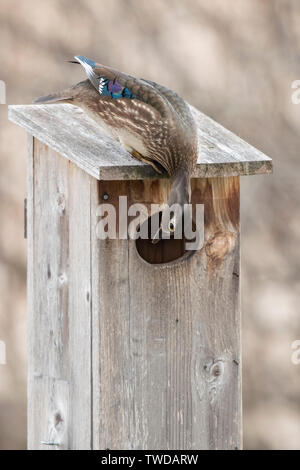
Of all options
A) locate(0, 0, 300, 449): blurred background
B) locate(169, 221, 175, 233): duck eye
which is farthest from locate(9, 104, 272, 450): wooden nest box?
locate(0, 0, 300, 449): blurred background

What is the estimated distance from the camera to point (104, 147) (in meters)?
4.10

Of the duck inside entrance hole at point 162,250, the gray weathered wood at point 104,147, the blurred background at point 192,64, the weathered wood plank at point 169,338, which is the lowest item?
the weathered wood plank at point 169,338

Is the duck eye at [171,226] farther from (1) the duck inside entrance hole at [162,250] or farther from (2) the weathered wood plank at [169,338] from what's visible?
(1) the duck inside entrance hole at [162,250]

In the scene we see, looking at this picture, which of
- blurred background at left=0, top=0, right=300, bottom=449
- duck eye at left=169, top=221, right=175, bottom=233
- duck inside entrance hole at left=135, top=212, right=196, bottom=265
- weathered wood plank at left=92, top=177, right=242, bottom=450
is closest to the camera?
duck eye at left=169, top=221, right=175, bottom=233

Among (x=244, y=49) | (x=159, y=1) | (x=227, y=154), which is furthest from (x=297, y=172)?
(x=227, y=154)

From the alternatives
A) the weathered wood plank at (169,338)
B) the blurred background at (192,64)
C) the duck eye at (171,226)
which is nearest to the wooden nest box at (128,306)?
the weathered wood plank at (169,338)

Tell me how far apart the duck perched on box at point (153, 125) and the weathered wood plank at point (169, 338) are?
17cm

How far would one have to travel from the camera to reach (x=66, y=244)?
426 centimetres

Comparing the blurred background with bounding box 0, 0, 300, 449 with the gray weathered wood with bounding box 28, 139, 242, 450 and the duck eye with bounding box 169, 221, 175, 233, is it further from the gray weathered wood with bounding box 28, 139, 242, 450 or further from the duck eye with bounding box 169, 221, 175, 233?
the duck eye with bounding box 169, 221, 175, 233

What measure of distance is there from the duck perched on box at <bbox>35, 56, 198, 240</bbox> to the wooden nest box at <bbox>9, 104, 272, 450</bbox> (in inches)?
3.1

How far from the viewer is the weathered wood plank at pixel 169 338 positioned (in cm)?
404

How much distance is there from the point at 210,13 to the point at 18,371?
2.67 meters

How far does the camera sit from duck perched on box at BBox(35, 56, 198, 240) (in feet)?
12.7

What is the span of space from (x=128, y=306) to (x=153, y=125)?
0.65m
